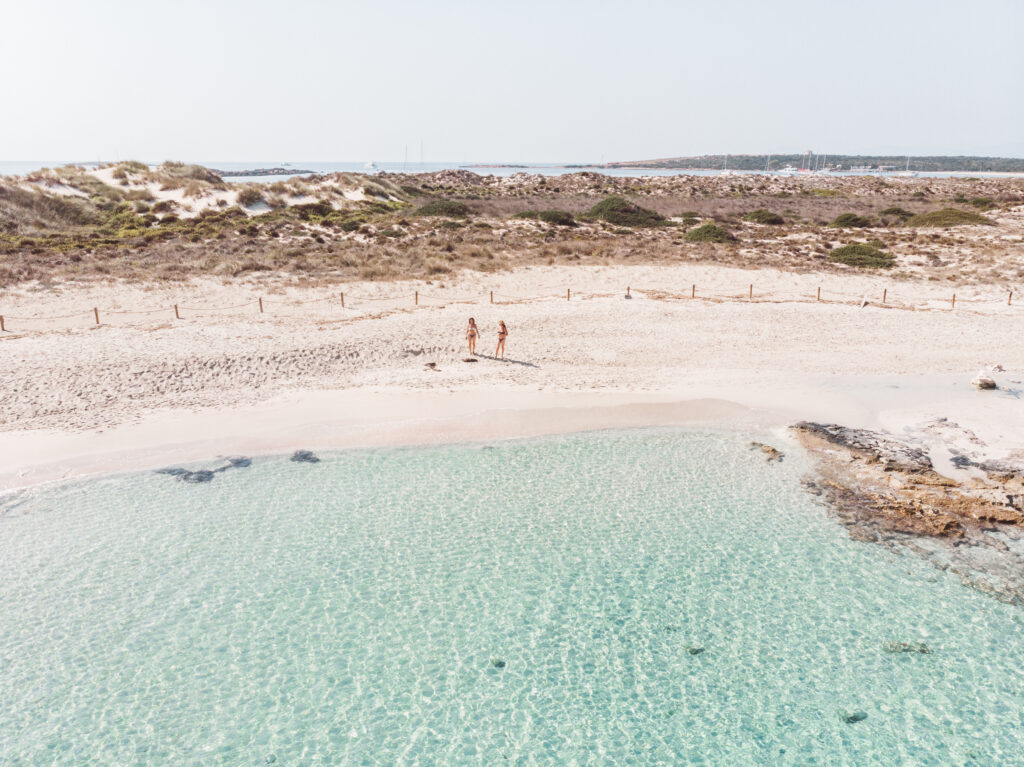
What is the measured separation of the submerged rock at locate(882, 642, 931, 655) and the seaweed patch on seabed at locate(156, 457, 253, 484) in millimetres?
12546

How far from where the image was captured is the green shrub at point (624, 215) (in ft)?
160

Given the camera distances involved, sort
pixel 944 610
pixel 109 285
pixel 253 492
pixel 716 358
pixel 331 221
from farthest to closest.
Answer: pixel 331 221 < pixel 109 285 < pixel 716 358 < pixel 253 492 < pixel 944 610

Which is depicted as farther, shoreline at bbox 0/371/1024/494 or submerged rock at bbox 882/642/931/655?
shoreline at bbox 0/371/1024/494

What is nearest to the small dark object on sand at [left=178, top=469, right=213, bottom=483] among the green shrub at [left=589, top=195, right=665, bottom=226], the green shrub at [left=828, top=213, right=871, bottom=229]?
the green shrub at [left=589, top=195, right=665, bottom=226]

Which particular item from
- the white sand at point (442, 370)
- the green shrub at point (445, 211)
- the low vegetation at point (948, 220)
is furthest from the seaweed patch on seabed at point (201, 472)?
the low vegetation at point (948, 220)

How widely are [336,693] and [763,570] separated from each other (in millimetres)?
7229

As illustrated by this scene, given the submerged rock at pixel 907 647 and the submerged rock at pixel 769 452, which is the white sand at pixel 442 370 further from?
the submerged rock at pixel 907 647

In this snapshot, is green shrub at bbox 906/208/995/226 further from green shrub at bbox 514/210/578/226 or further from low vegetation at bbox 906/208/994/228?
green shrub at bbox 514/210/578/226

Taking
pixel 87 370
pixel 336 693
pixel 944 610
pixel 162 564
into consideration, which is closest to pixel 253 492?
pixel 162 564

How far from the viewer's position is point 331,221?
1679 inches

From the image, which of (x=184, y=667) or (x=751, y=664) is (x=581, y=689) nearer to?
(x=751, y=664)

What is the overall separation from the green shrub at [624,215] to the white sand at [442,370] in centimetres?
2080

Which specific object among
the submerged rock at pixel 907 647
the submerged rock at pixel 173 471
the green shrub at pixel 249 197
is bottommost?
the submerged rock at pixel 907 647

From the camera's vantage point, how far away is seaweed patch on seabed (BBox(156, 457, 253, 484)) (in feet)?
45.3
